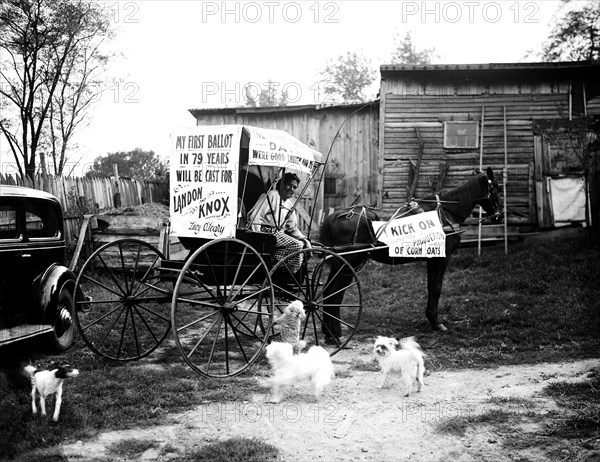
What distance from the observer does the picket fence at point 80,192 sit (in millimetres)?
12344

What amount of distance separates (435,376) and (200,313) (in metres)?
5.14

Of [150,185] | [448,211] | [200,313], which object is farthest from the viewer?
[150,185]

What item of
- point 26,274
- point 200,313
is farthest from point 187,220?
point 200,313

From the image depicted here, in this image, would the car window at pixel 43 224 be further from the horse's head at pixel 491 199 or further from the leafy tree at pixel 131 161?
the leafy tree at pixel 131 161

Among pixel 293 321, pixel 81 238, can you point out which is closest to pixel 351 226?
pixel 293 321

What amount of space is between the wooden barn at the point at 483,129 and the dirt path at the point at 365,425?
11.6m

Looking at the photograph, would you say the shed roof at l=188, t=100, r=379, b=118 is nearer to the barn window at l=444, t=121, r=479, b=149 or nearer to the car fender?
the barn window at l=444, t=121, r=479, b=149

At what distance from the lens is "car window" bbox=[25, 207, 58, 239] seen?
759 centimetres

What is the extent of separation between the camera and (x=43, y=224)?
773 cm

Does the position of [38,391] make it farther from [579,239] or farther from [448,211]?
[579,239]

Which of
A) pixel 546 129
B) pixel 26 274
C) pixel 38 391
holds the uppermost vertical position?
pixel 546 129

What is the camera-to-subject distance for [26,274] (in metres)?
6.99

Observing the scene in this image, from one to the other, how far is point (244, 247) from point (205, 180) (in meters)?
0.92

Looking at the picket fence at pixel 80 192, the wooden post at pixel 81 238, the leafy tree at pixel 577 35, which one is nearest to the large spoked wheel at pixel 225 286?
the wooden post at pixel 81 238
